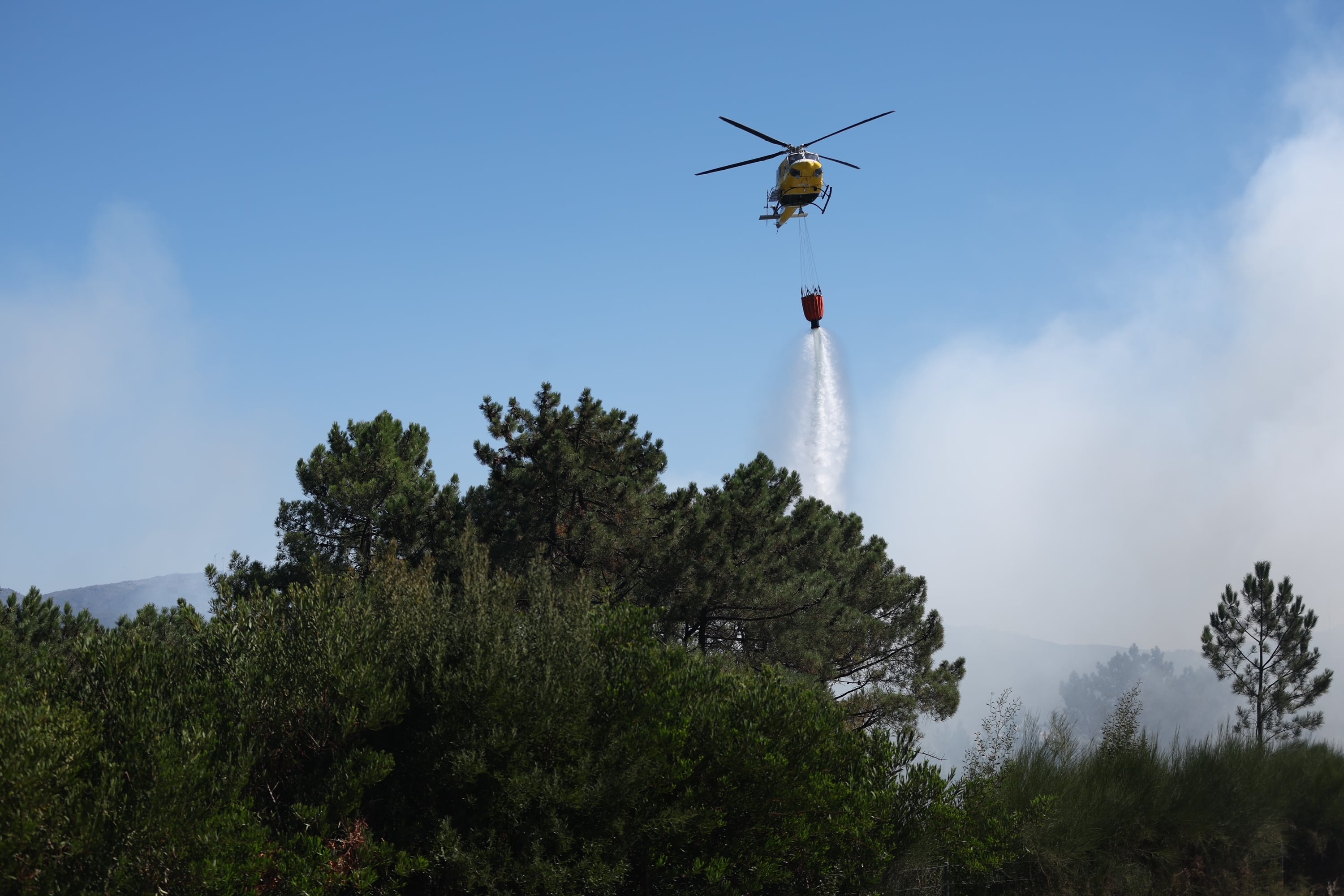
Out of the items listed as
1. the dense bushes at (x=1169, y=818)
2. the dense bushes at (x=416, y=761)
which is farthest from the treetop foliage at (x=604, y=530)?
the dense bushes at (x=416, y=761)

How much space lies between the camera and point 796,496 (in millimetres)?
38250

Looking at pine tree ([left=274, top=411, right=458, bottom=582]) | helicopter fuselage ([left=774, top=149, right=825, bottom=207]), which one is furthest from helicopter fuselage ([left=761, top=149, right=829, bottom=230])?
pine tree ([left=274, top=411, right=458, bottom=582])

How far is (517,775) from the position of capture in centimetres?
1166

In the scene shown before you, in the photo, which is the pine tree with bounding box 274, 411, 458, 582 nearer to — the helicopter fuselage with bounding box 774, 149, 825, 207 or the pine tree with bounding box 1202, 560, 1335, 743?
the helicopter fuselage with bounding box 774, 149, 825, 207

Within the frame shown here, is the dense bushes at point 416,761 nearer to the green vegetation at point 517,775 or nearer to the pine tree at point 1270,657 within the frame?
the green vegetation at point 517,775

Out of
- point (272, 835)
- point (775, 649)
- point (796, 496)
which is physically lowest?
point (272, 835)

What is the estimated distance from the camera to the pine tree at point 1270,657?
4678 centimetres

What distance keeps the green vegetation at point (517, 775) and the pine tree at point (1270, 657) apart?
93.7 feet

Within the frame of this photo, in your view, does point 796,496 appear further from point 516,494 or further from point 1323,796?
point 1323,796

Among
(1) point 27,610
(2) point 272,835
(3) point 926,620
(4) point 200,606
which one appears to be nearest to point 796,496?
(3) point 926,620

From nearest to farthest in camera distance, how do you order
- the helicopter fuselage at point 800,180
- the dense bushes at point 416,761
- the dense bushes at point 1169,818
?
the dense bushes at point 416,761, the dense bushes at point 1169,818, the helicopter fuselage at point 800,180

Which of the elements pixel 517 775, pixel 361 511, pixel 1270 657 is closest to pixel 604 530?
pixel 361 511

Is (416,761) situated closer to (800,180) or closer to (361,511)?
(361,511)

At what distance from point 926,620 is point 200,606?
27.7 m
